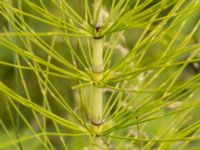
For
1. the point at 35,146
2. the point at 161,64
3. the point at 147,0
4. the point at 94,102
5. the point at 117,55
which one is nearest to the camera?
the point at 147,0

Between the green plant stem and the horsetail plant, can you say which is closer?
the horsetail plant

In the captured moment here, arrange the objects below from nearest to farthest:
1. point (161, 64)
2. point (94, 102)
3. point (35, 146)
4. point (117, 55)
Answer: point (161, 64) < point (94, 102) < point (35, 146) < point (117, 55)

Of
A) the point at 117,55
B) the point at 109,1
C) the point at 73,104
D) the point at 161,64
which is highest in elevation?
the point at 109,1

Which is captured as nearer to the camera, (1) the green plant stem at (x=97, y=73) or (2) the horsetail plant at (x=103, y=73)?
(2) the horsetail plant at (x=103, y=73)

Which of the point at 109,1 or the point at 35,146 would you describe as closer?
the point at 35,146

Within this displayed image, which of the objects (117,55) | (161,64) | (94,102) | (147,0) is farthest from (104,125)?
(117,55)

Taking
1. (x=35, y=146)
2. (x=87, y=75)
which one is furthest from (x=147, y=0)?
(x=35, y=146)

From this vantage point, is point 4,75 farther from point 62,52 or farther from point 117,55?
point 117,55

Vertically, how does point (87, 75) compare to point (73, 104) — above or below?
below
